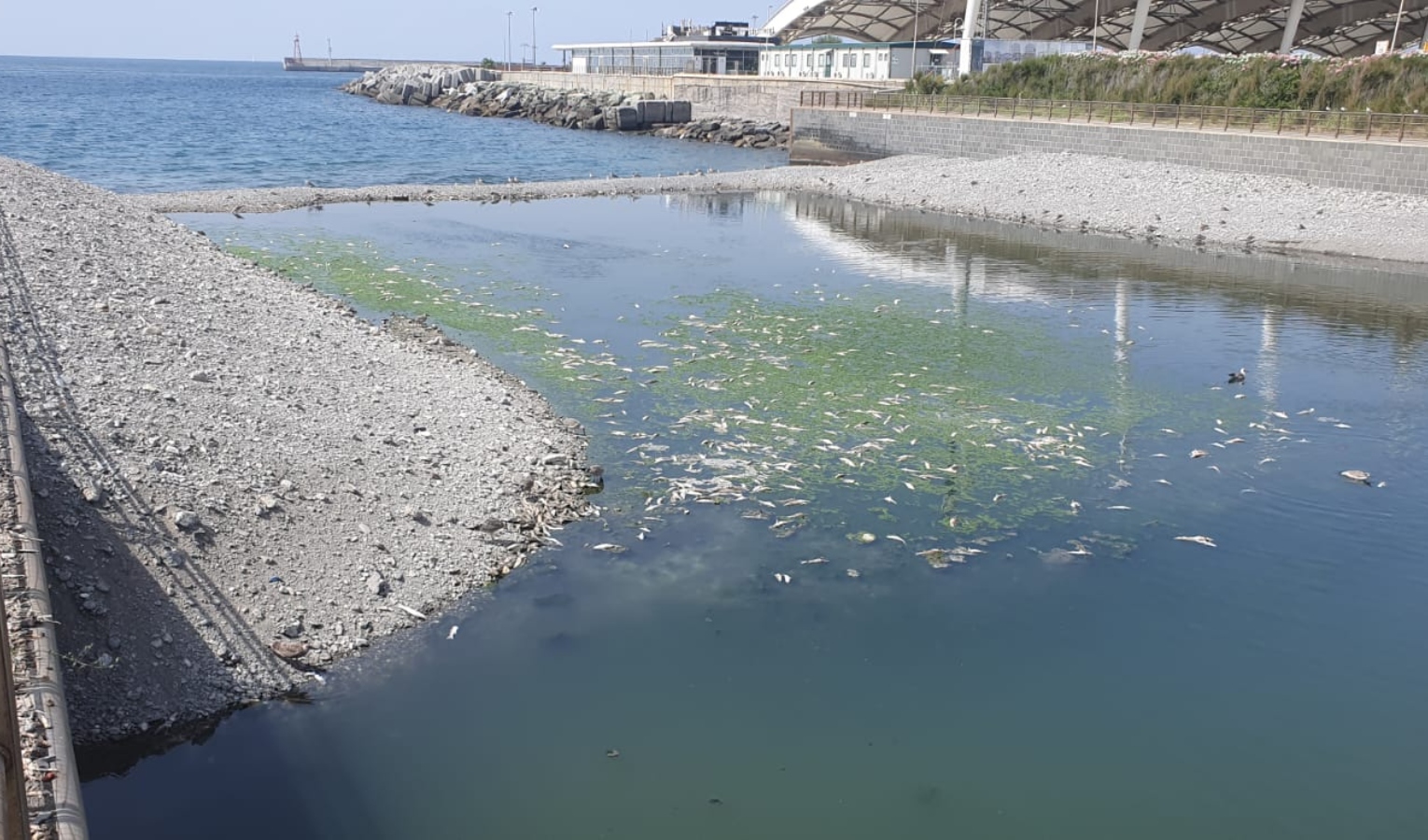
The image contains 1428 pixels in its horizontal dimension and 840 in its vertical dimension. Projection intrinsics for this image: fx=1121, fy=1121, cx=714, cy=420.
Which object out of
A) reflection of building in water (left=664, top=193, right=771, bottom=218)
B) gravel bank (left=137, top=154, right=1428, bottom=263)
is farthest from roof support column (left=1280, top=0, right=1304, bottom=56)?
reflection of building in water (left=664, top=193, right=771, bottom=218)

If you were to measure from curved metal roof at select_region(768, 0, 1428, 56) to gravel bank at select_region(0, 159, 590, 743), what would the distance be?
63.5 m

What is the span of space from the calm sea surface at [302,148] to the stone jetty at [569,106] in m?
2.32

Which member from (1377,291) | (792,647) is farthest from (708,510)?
(1377,291)

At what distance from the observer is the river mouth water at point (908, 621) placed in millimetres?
9172

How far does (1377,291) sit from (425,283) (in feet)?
76.3

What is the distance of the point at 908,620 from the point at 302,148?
59.8m

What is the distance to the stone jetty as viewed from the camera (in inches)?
3004

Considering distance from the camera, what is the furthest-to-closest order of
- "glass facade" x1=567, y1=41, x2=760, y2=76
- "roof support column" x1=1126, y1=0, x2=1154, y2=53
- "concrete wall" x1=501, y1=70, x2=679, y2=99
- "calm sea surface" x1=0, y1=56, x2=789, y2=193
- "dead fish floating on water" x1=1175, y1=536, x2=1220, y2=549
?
1. "glass facade" x1=567, y1=41, x2=760, y2=76
2. "concrete wall" x1=501, y1=70, x2=679, y2=99
3. "roof support column" x1=1126, y1=0, x2=1154, y2=53
4. "calm sea surface" x1=0, y1=56, x2=789, y2=193
5. "dead fish floating on water" x1=1175, y1=536, x2=1220, y2=549

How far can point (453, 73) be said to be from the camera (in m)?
123

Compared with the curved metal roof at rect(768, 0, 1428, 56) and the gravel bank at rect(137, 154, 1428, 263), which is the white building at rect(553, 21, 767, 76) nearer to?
the curved metal roof at rect(768, 0, 1428, 56)

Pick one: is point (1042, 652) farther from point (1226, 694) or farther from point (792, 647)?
point (792, 647)

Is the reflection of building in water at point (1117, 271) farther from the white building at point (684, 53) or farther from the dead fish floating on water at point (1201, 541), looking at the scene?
the white building at point (684, 53)

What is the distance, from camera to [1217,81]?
149 ft

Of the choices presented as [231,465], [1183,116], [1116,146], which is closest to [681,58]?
[1116,146]
